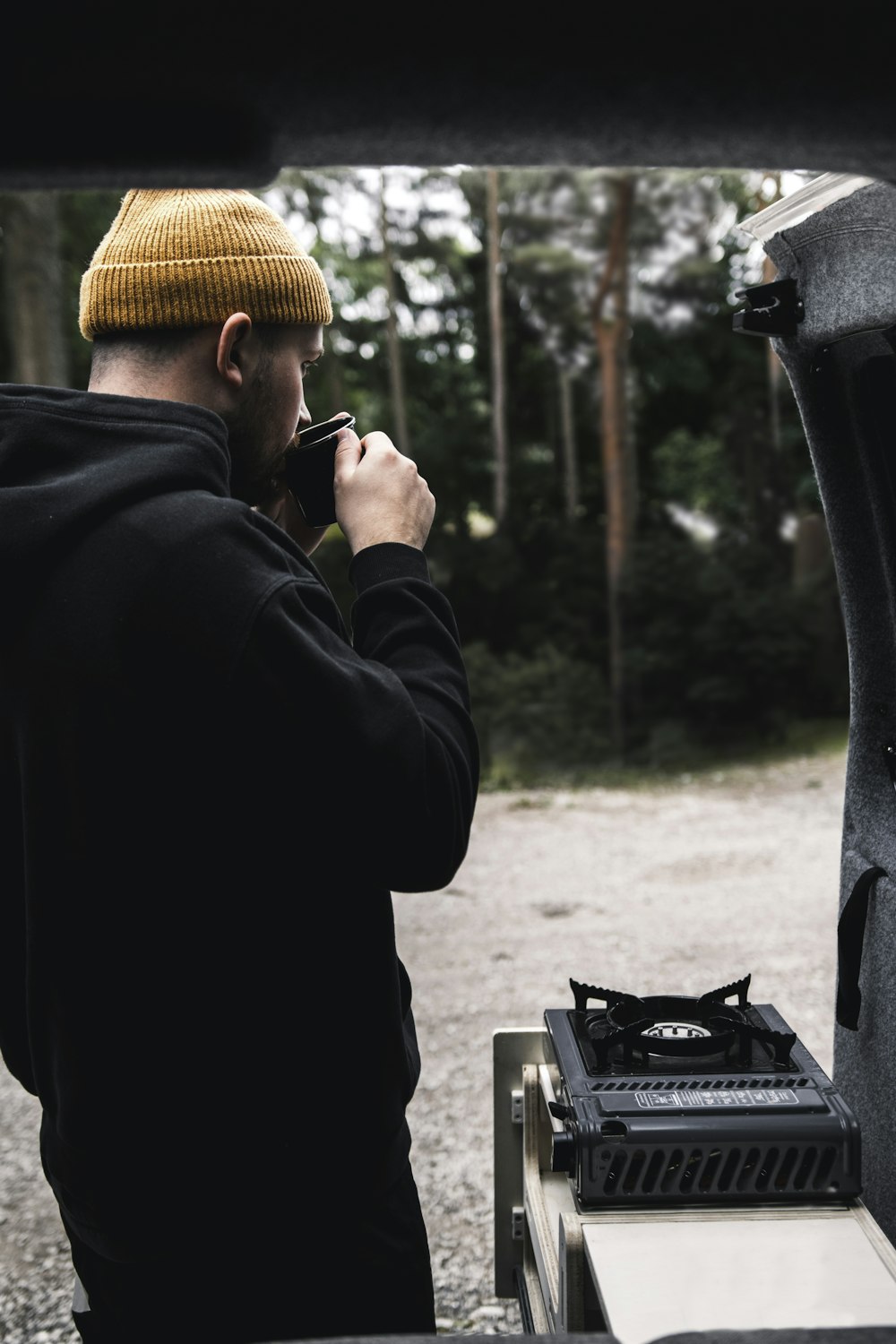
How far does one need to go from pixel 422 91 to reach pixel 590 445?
23.1 meters

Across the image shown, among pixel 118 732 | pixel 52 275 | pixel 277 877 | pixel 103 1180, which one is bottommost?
pixel 103 1180

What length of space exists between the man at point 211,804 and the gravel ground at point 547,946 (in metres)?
0.64

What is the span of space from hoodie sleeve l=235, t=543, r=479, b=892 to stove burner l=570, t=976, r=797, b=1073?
67 cm

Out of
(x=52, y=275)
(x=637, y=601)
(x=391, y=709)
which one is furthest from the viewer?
(x=637, y=601)

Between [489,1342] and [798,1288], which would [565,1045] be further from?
[489,1342]

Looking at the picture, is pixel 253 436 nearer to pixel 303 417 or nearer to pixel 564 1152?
pixel 303 417

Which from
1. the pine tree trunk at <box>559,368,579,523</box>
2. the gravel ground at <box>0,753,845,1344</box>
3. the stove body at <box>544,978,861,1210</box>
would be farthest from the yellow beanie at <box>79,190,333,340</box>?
the pine tree trunk at <box>559,368,579,523</box>

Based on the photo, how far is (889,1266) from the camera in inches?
57.5

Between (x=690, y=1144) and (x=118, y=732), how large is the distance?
94 cm

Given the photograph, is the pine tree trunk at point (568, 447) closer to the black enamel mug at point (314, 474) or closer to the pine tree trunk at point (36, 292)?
the pine tree trunk at point (36, 292)

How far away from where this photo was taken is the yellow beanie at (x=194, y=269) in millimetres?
1478

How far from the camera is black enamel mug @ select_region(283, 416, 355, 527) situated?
66.4 inches

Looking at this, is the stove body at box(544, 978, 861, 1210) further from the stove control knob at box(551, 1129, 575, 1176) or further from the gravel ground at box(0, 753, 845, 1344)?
the gravel ground at box(0, 753, 845, 1344)

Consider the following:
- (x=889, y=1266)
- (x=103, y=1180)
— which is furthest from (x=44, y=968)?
(x=889, y=1266)
